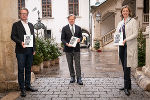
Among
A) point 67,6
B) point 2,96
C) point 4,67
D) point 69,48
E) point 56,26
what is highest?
point 67,6

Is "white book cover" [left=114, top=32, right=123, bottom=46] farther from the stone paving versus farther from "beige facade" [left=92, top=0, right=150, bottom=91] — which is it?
"beige facade" [left=92, top=0, right=150, bottom=91]

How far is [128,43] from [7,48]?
106 inches

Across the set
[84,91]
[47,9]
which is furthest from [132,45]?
[47,9]

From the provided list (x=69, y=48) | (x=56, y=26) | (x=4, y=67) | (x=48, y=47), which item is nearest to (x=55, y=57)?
(x=48, y=47)

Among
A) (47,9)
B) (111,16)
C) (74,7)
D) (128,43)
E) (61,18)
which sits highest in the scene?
(74,7)

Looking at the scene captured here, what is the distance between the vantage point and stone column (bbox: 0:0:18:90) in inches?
218

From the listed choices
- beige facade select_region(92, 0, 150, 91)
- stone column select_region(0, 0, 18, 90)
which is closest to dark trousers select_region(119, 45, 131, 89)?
stone column select_region(0, 0, 18, 90)

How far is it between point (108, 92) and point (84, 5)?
26777 millimetres

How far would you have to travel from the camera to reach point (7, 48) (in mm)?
5590

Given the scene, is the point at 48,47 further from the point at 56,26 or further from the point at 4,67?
the point at 56,26

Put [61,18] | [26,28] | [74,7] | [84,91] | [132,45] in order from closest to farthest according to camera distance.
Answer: [132,45]
[26,28]
[84,91]
[61,18]
[74,7]

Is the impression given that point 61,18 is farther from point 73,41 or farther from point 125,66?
point 125,66

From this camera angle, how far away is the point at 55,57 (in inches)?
434

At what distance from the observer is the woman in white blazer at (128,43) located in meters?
5.05
